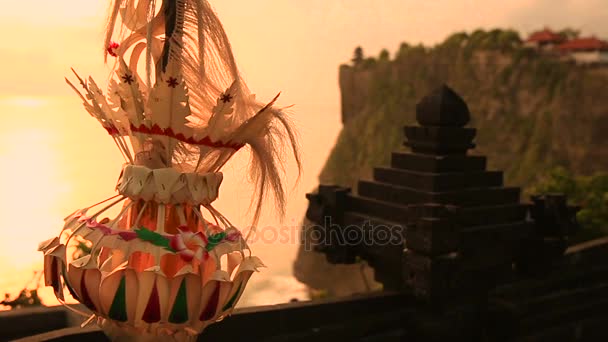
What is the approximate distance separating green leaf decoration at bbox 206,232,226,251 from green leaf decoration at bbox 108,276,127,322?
34cm

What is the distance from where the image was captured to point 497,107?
22.4 m

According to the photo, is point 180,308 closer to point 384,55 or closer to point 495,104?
point 495,104

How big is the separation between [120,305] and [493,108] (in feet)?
71.2

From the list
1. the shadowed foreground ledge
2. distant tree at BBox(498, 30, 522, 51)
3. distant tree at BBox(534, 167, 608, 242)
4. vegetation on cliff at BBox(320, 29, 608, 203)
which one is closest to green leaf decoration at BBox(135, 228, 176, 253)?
the shadowed foreground ledge

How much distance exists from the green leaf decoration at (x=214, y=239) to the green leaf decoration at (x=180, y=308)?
189 millimetres

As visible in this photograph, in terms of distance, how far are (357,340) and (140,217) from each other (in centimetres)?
214

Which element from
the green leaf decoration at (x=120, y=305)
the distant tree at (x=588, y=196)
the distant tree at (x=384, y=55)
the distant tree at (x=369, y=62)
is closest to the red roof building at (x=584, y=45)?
the distant tree at (x=384, y=55)

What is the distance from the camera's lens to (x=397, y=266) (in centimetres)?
449

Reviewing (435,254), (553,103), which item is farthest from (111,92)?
(553,103)

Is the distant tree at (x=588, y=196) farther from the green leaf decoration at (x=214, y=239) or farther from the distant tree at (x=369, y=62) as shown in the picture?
the distant tree at (x=369, y=62)

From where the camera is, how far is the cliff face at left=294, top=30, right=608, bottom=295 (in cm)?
1983

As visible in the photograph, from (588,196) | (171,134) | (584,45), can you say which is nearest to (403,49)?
(584,45)

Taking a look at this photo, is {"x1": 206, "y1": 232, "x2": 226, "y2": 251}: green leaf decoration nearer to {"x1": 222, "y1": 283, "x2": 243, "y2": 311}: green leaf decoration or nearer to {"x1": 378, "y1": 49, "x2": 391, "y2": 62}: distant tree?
{"x1": 222, "y1": 283, "x2": 243, "y2": 311}: green leaf decoration

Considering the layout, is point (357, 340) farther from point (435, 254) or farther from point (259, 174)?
point (259, 174)
